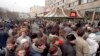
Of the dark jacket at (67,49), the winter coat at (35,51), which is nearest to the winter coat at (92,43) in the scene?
the dark jacket at (67,49)

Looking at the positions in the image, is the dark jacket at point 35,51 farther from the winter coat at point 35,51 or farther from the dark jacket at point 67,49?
the dark jacket at point 67,49

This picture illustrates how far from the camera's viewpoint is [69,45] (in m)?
6.44

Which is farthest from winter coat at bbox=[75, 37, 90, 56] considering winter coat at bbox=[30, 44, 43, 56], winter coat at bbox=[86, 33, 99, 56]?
winter coat at bbox=[30, 44, 43, 56]

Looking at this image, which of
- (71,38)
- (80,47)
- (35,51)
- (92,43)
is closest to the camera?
(35,51)

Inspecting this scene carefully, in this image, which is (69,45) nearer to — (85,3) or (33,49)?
(33,49)

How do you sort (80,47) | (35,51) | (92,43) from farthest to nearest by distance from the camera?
(92,43) → (80,47) → (35,51)

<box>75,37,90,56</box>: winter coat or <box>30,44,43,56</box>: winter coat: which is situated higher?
<box>30,44,43,56</box>: winter coat

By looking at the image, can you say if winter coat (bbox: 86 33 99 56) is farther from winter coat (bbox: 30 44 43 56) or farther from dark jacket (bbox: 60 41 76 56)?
winter coat (bbox: 30 44 43 56)

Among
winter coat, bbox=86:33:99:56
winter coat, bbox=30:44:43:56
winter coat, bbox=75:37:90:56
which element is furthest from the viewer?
winter coat, bbox=86:33:99:56

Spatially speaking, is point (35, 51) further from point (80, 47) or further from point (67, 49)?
point (80, 47)

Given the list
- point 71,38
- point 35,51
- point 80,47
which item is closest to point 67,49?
point 71,38

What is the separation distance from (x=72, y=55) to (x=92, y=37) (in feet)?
4.38

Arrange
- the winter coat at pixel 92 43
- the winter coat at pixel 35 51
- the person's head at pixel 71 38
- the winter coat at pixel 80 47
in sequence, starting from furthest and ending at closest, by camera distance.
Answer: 1. the winter coat at pixel 92 43
2. the winter coat at pixel 80 47
3. the person's head at pixel 71 38
4. the winter coat at pixel 35 51

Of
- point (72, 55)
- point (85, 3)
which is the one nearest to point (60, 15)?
point (72, 55)
